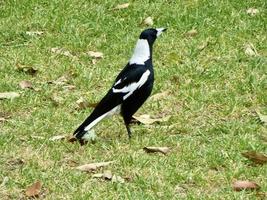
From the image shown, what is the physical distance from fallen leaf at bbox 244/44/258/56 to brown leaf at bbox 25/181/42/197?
3268mm

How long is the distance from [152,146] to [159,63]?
2.03 m

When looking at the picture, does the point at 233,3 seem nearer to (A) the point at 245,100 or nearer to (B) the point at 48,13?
(B) the point at 48,13

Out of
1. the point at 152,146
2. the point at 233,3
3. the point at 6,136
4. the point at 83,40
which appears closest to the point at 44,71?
the point at 83,40

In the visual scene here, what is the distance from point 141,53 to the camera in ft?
18.3

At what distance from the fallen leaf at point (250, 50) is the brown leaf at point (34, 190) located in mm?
3268

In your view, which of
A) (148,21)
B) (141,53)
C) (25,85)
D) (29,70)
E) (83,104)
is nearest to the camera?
(141,53)

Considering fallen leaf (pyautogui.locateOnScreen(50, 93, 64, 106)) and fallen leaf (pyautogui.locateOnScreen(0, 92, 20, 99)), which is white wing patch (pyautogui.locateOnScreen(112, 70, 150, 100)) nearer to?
fallen leaf (pyautogui.locateOnScreen(50, 93, 64, 106))

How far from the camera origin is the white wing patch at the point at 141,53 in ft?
18.1

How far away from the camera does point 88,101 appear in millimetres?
6301

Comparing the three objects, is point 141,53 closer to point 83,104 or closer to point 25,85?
point 83,104

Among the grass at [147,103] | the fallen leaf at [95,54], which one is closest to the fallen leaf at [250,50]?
the grass at [147,103]

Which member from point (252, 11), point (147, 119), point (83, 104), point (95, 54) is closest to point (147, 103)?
point (147, 119)

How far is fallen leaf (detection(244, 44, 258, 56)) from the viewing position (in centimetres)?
727

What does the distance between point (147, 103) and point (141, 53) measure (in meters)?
0.77
